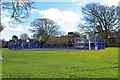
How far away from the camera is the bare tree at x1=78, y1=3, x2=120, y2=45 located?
104 feet

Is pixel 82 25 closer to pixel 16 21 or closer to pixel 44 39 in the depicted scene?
pixel 44 39

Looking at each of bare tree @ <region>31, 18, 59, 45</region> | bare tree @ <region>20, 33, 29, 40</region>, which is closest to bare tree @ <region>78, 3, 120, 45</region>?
bare tree @ <region>31, 18, 59, 45</region>

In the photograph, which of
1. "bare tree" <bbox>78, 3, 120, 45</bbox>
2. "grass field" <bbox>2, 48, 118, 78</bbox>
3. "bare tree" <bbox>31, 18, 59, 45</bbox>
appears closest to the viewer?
"grass field" <bbox>2, 48, 118, 78</bbox>

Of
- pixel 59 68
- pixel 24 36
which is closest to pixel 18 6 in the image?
pixel 59 68

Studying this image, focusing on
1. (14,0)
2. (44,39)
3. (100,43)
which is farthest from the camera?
(44,39)

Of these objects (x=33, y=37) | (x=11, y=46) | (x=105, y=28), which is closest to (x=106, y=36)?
(x=105, y=28)

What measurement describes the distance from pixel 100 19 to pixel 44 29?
16.7 m

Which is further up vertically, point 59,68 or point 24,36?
point 24,36

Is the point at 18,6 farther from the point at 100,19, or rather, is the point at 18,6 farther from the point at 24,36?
the point at 24,36

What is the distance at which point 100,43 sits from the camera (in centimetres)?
2800

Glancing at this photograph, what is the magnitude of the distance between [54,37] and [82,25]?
38.0 feet

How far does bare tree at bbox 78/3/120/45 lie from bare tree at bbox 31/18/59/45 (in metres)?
10.4

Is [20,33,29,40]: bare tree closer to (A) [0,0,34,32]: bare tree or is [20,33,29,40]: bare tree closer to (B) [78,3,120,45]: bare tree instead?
(B) [78,3,120,45]: bare tree

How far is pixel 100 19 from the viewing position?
33438 mm
